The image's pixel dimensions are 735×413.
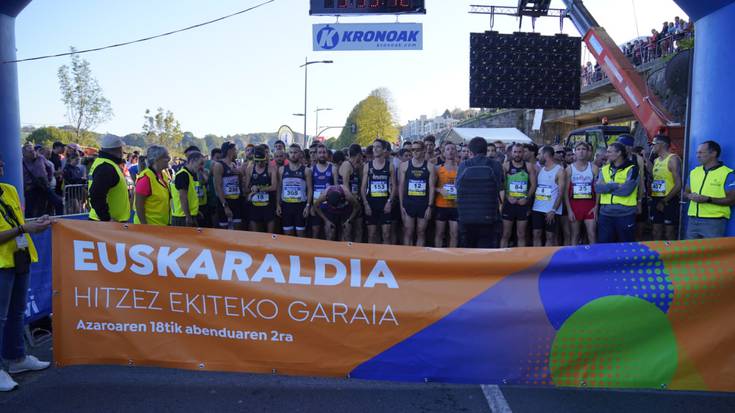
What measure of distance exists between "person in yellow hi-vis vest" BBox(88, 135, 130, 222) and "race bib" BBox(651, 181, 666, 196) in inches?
292

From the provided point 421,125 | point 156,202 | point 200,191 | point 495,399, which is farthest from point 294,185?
point 421,125

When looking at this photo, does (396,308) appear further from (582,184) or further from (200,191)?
(200,191)

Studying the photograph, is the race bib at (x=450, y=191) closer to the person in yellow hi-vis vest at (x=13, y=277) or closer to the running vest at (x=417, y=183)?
the running vest at (x=417, y=183)

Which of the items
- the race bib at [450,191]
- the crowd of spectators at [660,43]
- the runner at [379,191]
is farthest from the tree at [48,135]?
the race bib at [450,191]

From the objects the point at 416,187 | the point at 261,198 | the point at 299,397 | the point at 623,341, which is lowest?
the point at 299,397

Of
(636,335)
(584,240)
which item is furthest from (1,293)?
(584,240)

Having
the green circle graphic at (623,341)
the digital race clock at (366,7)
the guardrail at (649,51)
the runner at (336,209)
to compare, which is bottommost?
the green circle graphic at (623,341)

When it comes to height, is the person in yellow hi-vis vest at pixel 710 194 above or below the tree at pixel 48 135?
below

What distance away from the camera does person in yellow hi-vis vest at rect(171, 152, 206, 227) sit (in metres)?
7.63

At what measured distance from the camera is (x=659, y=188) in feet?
27.6

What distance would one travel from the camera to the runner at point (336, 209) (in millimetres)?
8094

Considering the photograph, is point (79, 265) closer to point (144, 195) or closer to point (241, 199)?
point (144, 195)

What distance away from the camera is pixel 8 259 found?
170 inches

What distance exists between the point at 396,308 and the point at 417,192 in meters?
4.72
